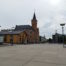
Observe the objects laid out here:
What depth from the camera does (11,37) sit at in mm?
72750

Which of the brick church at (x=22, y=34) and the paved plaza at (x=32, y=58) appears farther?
the brick church at (x=22, y=34)

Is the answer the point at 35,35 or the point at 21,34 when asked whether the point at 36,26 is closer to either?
the point at 35,35

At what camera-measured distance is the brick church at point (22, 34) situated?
72938mm

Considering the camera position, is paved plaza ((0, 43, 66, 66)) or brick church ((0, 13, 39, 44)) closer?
paved plaza ((0, 43, 66, 66))

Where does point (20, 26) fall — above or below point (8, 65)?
above

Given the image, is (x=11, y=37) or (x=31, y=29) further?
(x=31, y=29)

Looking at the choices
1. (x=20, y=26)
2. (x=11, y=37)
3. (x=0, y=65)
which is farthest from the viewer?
(x=20, y=26)

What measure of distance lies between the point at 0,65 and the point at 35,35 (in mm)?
99677

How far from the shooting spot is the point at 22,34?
7706 centimetres

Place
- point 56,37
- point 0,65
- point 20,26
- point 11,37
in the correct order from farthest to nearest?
point 20,26, point 56,37, point 11,37, point 0,65

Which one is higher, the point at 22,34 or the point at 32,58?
the point at 22,34

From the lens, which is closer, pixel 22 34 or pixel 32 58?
pixel 32 58

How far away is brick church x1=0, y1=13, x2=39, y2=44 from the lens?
239 feet

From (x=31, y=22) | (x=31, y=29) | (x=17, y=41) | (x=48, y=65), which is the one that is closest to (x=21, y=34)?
(x=17, y=41)
